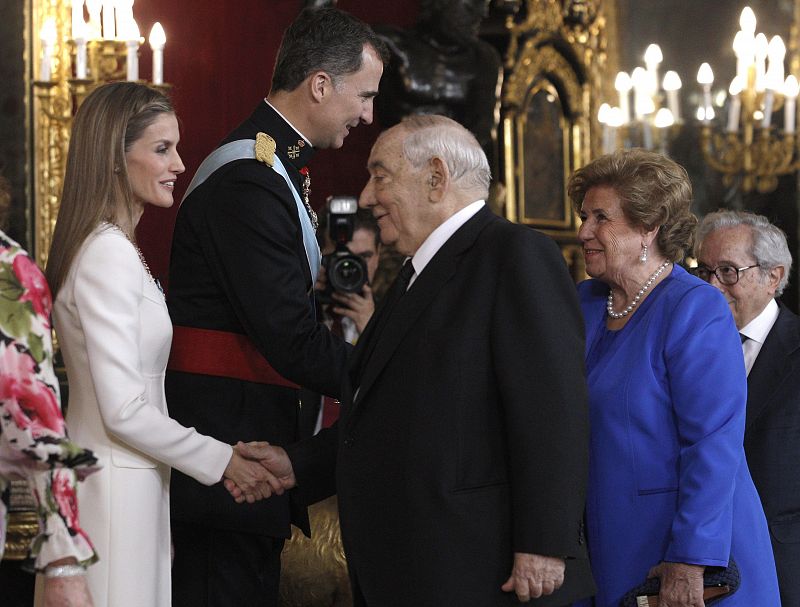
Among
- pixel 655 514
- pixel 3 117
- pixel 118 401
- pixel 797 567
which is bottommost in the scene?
pixel 797 567

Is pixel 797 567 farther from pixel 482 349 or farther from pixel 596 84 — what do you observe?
pixel 596 84

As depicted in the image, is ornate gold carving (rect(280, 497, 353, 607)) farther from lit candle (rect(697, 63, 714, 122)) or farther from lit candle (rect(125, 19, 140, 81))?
lit candle (rect(697, 63, 714, 122))

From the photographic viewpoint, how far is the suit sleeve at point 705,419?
2.50 meters

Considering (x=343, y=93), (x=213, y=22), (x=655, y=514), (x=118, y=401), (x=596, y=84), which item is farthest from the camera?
(x=596, y=84)

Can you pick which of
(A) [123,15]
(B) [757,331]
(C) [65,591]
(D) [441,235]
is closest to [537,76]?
(A) [123,15]

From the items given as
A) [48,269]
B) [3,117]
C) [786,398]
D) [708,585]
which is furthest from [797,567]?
[3,117]

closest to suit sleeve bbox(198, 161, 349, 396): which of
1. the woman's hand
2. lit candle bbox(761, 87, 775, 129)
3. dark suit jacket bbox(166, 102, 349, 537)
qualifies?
dark suit jacket bbox(166, 102, 349, 537)

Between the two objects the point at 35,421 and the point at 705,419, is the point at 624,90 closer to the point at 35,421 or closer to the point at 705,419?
the point at 705,419

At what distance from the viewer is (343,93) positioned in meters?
3.06

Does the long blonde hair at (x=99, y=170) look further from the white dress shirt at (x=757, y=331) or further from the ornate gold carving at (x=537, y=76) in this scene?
the ornate gold carving at (x=537, y=76)

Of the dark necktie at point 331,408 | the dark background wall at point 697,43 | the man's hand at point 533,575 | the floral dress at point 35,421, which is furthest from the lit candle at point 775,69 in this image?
the floral dress at point 35,421

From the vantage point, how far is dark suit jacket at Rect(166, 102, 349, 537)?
9.21 feet

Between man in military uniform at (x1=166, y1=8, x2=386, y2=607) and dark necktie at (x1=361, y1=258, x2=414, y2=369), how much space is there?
37 cm

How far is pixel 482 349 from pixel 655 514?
59 centimetres
